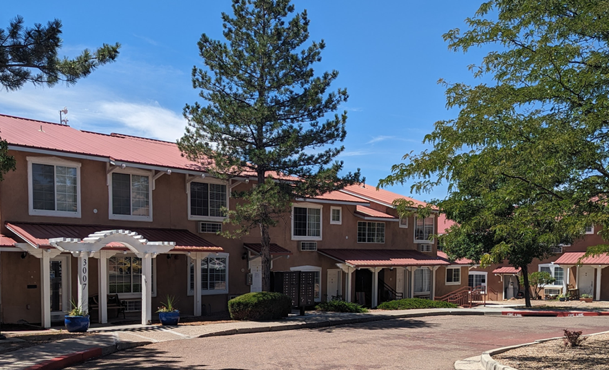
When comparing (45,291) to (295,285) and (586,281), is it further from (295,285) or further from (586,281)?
(586,281)

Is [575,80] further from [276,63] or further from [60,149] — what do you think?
[60,149]

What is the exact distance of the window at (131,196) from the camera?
19.5 m

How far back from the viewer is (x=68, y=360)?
11062 mm

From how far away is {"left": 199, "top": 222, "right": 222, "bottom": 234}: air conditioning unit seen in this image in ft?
72.0

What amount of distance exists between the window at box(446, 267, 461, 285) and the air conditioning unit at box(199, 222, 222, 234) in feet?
60.9

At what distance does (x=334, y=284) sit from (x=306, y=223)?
Result: 3831mm

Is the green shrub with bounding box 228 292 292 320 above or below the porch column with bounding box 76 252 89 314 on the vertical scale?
below

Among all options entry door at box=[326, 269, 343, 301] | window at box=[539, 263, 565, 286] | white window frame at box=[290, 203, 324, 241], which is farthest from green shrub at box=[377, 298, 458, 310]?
window at box=[539, 263, 565, 286]

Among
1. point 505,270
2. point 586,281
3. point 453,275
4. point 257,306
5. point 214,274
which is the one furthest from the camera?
point 505,270

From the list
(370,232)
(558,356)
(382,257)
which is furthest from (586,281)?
(558,356)

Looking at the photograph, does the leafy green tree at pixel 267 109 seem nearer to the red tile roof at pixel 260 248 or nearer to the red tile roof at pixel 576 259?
the red tile roof at pixel 260 248

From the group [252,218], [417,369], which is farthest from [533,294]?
[417,369]

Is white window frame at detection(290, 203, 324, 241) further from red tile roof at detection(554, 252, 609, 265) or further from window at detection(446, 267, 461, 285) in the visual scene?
red tile roof at detection(554, 252, 609, 265)

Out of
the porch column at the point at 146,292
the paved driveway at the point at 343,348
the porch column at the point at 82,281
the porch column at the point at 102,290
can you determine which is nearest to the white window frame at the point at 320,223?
the paved driveway at the point at 343,348
